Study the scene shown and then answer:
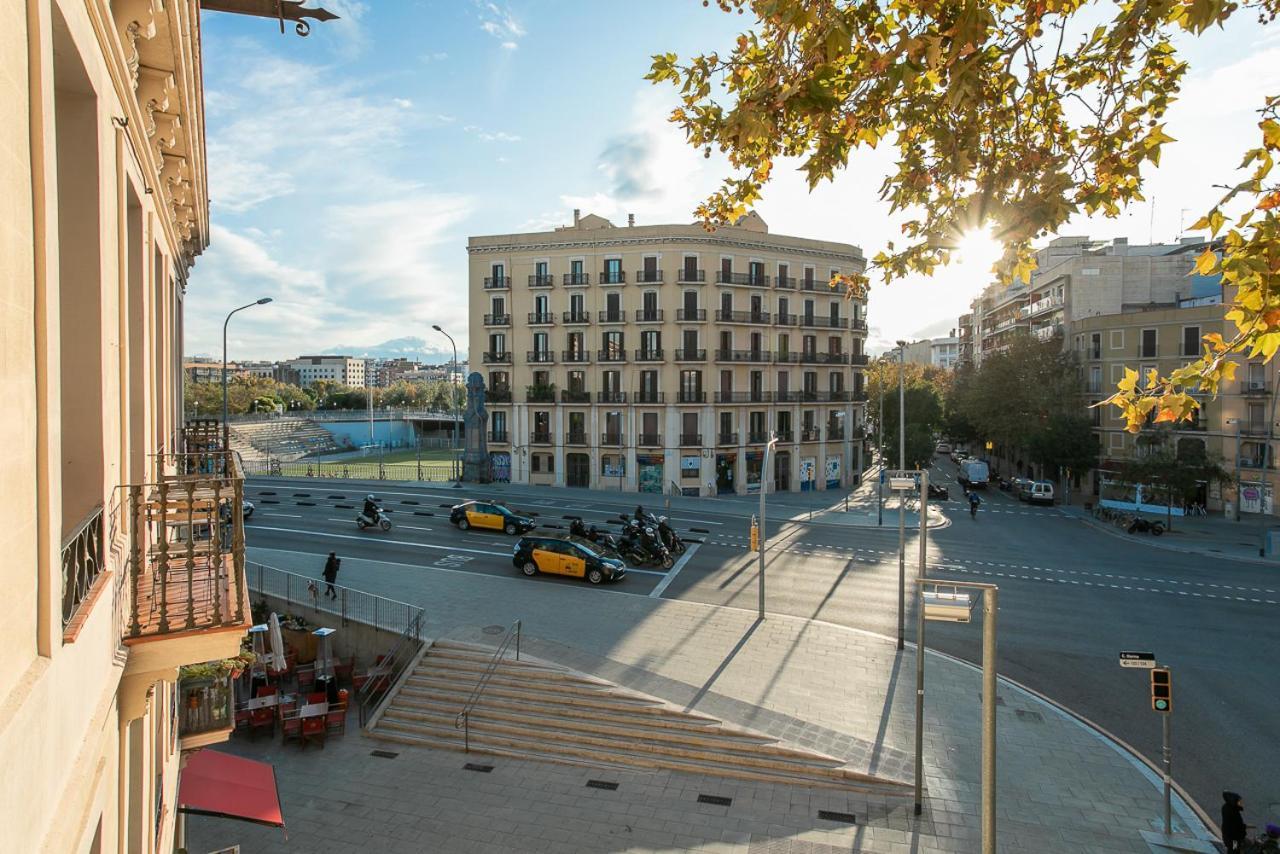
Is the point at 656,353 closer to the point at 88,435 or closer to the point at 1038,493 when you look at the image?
the point at 1038,493

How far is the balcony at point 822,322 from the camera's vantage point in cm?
4662

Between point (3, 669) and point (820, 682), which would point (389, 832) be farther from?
point (3, 669)

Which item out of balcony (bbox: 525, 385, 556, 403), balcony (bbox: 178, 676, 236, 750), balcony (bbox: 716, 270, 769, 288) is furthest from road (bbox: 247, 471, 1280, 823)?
balcony (bbox: 716, 270, 769, 288)

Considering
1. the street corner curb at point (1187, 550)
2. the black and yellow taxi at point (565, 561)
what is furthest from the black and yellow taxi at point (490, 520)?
the street corner curb at point (1187, 550)

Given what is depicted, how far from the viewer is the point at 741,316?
44.1m

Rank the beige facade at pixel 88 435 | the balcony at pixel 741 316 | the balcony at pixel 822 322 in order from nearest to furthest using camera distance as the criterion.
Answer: the beige facade at pixel 88 435 → the balcony at pixel 741 316 → the balcony at pixel 822 322

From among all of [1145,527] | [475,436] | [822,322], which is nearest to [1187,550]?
[1145,527]

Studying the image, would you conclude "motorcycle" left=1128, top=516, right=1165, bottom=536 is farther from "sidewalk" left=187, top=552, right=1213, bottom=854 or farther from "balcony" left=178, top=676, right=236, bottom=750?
"balcony" left=178, top=676, right=236, bottom=750

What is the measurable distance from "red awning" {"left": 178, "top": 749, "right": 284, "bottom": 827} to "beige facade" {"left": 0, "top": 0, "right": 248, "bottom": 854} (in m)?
1.39

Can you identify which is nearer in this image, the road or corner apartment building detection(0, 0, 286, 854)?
corner apartment building detection(0, 0, 286, 854)

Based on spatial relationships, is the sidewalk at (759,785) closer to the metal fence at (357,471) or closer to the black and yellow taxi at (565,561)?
the black and yellow taxi at (565,561)

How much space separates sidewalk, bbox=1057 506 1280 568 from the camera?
29.5 meters

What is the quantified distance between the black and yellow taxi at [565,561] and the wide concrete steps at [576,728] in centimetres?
670

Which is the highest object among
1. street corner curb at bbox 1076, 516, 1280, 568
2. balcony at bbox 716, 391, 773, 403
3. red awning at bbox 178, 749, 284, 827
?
balcony at bbox 716, 391, 773, 403
